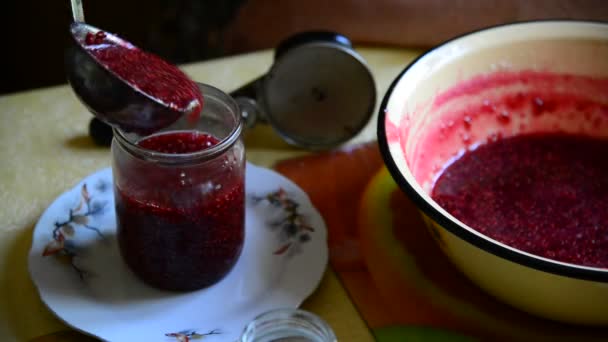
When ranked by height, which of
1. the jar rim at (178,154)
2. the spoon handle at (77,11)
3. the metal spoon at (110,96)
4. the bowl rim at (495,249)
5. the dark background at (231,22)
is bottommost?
the dark background at (231,22)

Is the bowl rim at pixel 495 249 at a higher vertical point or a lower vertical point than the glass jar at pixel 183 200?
higher

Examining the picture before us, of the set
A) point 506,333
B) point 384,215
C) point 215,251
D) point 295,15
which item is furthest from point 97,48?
point 295,15

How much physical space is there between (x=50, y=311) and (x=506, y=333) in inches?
20.8

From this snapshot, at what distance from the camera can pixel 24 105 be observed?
122 cm

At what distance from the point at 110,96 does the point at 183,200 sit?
0.14 metres

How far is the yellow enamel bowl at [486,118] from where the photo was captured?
0.74 meters

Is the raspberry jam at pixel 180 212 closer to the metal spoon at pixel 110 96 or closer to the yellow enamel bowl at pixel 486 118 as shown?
the metal spoon at pixel 110 96

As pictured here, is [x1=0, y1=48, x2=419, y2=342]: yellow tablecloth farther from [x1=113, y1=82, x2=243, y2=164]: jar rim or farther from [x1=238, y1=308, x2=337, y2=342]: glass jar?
[x1=113, y1=82, x2=243, y2=164]: jar rim

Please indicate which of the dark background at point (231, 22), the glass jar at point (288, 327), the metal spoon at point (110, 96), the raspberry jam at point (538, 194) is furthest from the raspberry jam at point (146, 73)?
→ the raspberry jam at point (538, 194)

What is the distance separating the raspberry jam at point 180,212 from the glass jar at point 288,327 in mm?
114

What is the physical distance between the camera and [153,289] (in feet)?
2.87

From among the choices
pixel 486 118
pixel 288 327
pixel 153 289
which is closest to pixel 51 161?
pixel 153 289

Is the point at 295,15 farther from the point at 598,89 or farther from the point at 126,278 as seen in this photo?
Answer: the point at 126,278

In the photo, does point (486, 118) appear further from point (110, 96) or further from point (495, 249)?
point (110, 96)
